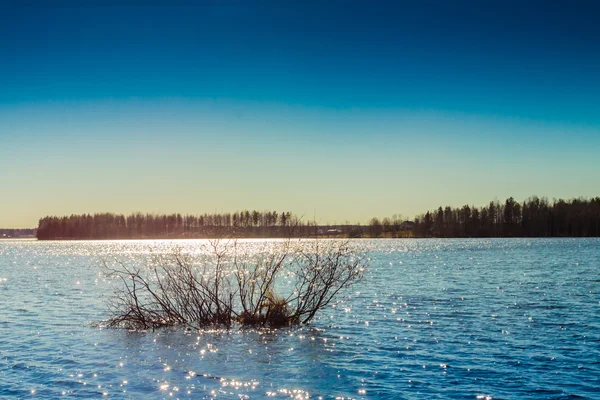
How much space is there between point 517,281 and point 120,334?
3211 centimetres

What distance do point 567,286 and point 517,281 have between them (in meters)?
5.06

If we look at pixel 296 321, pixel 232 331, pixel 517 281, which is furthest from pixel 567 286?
pixel 232 331

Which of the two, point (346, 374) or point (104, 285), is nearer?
point (346, 374)

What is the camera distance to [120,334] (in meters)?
23.0

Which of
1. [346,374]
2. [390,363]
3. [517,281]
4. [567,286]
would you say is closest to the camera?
[346,374]

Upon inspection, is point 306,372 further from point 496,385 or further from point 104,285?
point 104,285

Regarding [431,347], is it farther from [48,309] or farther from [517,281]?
[517,281]

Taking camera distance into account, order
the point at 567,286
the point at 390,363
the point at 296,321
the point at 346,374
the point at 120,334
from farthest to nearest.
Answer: the point at 567,286, the point at 296,321, the point at 120,334, the point at 390,363, the point at 346,374

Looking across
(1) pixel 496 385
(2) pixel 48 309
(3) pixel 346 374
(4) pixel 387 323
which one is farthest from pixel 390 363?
(2) pixel 48 309

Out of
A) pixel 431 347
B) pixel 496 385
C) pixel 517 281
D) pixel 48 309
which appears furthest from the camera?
pixel 517 281

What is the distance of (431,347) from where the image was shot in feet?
65.4

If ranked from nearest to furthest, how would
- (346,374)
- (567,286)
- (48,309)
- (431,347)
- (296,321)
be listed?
1. (346,374)
2. (431,347)
3. (296,321)
4. (48,309)
5. (567,286)

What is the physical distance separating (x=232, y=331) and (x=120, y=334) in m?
4.43

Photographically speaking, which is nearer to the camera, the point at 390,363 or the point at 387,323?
the point at 390,363
